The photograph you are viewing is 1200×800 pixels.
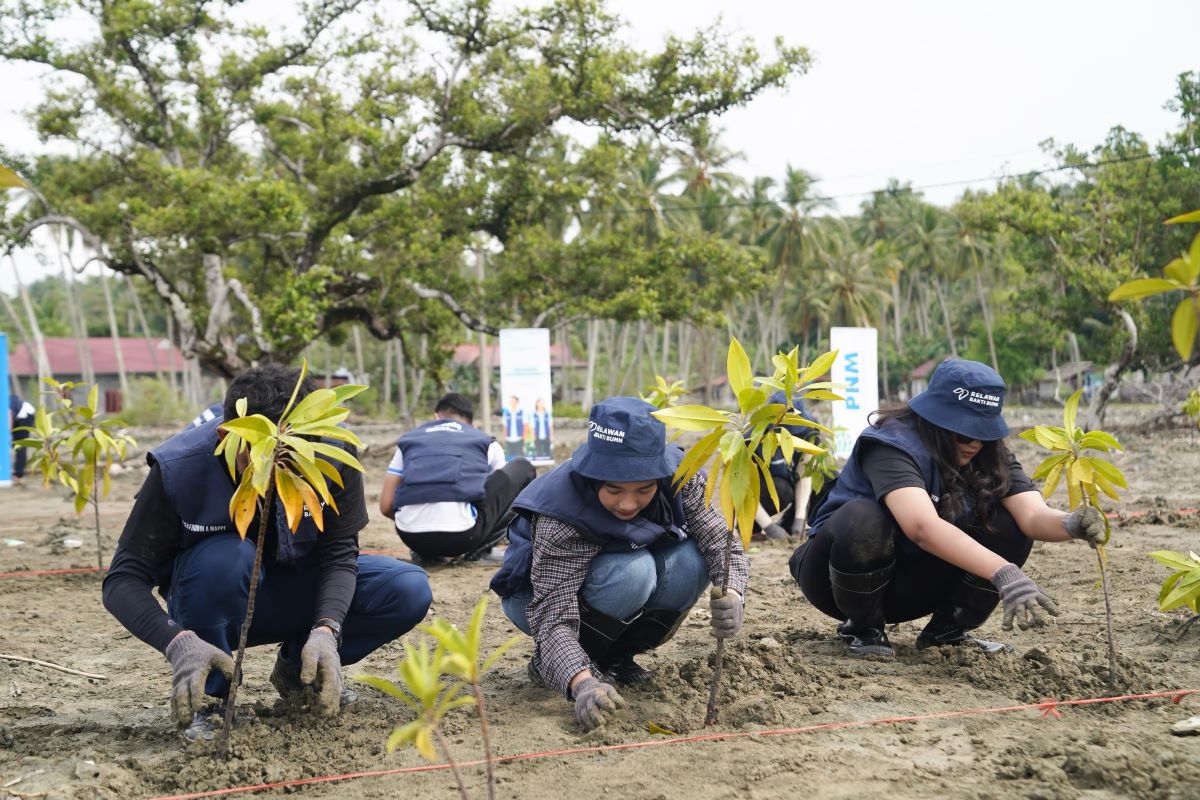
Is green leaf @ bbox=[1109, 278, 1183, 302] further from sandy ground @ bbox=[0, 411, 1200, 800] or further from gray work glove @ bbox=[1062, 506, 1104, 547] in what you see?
gray work glove @ bbox=[1062, 506, 1104, 547]

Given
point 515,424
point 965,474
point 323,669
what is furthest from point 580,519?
point 515,424

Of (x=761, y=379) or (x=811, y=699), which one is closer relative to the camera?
(x=761, y=379)

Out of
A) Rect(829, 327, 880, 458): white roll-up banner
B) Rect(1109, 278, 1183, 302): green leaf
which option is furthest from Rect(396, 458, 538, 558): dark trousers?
Rect(1109, 278, 1183, 302): green leaf

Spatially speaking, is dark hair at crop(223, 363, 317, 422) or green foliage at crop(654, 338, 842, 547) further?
dark hair at crop(223, 363, 317, 422)

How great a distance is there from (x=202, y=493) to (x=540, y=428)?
9919mm

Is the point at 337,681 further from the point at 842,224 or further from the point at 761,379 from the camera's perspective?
the point at 842,224

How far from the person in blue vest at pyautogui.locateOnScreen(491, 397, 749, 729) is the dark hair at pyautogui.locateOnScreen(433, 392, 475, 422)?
2.80 m

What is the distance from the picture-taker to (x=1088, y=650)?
3.64 m

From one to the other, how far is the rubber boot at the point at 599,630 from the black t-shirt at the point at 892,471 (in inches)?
34.5

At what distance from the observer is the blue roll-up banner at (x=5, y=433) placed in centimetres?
1118

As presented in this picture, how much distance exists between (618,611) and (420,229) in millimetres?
14894

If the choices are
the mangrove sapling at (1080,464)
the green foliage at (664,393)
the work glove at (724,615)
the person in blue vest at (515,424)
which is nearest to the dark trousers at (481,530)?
the green foliage at (664,393)

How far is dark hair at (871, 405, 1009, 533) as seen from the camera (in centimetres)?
347

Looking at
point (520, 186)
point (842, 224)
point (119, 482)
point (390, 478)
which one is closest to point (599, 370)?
point (842, 224)
